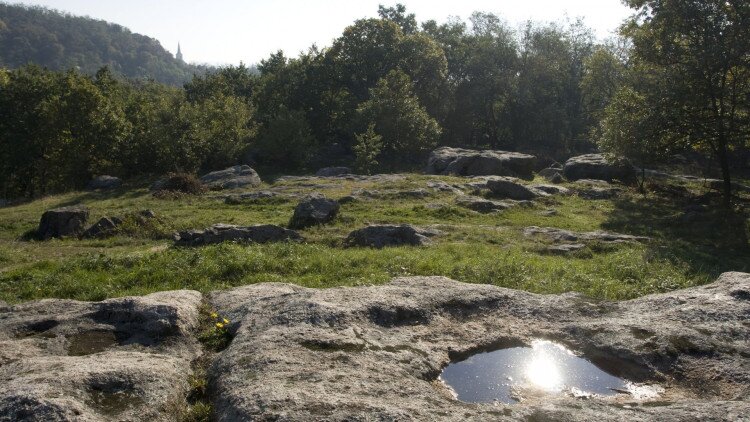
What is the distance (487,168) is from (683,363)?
36.8 m

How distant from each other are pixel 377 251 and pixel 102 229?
12629mm

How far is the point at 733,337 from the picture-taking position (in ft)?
25.3

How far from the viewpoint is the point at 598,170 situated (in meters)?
41.2

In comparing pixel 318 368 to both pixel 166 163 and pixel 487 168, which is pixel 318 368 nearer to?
pixel 487 168

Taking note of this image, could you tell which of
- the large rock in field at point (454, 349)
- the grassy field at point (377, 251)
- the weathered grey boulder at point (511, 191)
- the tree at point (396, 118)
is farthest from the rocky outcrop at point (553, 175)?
the large rock in field at point (454, 349)

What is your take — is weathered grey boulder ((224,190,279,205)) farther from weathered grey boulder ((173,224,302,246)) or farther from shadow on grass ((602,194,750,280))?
shadow on grass ((602,194,750,280))

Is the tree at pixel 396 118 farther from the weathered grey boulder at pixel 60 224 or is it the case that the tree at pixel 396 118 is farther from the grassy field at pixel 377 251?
the weathered grey boulder at pixel 60 224

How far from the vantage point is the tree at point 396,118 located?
50.7 meters

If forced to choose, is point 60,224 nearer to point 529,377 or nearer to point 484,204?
point 484,204

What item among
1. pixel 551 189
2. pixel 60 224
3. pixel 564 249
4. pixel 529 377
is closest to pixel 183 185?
pixel 60 224

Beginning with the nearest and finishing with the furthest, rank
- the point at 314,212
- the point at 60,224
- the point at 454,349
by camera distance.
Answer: the point at 454,349 → the point at 60,224 → the point at 314,212

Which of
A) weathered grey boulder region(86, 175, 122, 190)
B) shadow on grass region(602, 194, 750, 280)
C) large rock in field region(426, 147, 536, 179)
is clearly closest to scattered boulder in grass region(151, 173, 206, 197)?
weathered grey boulder region(86, 175, 122, 190)

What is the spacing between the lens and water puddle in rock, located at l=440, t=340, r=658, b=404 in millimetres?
6836

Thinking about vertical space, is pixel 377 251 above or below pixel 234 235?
above
